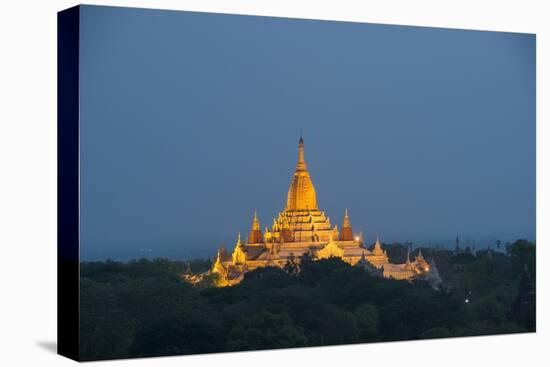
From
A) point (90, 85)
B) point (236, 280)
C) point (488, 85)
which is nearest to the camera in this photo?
point (90, 85)

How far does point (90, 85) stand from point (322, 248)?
11.1 feet

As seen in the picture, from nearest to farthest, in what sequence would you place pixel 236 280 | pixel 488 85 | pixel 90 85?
pixel 90 85
pixel 236 280
pixel 488 85

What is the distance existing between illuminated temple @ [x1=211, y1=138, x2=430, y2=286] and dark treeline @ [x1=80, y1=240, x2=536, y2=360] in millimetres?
126

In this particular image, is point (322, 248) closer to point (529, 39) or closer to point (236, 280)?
point (236, 280)

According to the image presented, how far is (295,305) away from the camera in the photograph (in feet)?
58.4

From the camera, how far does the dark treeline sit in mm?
16750

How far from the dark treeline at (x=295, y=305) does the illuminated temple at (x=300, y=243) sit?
13 centimetres

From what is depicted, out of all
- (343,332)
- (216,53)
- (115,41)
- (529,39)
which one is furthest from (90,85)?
(529,39)

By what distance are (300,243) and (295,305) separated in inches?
28.5

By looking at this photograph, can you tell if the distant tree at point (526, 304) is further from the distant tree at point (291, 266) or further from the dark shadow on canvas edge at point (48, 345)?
the dark shadow on canvas edge at point (48, 345)

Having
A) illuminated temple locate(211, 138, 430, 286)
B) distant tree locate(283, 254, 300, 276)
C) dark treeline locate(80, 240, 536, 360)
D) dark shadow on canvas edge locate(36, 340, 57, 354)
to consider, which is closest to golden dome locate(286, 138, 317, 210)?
illuminated temple locate(211, 138, 430, 286)

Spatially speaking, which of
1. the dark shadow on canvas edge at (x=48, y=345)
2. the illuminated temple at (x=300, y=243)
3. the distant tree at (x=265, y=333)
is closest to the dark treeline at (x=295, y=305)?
the distant tree at (x=265, y=333)

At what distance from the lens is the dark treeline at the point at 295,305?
16.8m

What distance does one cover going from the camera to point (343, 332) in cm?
1802
